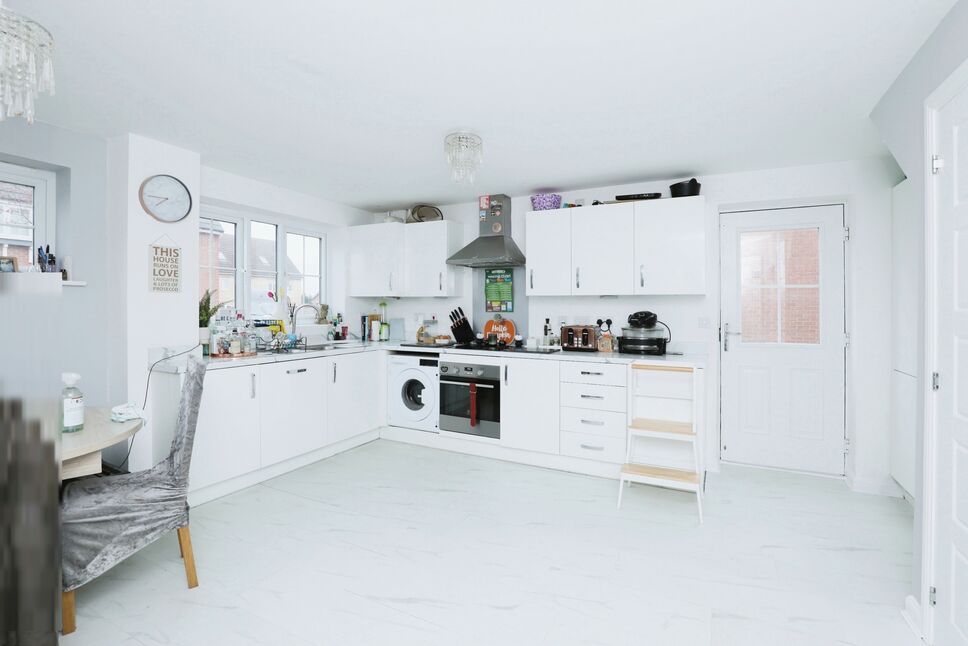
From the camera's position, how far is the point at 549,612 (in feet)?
6.52

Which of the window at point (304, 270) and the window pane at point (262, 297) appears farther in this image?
the window at point (304, 270)

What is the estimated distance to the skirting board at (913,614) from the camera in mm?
1841

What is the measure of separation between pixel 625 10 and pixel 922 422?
76.4 inches

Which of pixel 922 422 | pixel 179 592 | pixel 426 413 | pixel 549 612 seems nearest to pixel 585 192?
pixel 426 413

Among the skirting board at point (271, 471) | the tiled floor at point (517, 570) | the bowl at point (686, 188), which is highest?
the bowl at point (686, 188)

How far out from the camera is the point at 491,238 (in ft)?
14.0

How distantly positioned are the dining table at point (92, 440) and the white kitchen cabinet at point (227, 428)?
0.79 m

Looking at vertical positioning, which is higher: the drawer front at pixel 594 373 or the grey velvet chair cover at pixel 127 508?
the drawer front at pixel 594 373

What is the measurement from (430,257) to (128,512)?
122 inches

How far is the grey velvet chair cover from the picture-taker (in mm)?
1829

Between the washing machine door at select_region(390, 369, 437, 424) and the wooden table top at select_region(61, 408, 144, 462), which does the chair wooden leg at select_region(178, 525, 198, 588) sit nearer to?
the wooden table top at select_region(61, 408, 144, 462)

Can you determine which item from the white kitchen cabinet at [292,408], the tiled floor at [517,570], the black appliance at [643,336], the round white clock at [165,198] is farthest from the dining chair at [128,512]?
the black appliance at [643,336]

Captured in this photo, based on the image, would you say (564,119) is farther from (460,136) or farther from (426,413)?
(426,413)

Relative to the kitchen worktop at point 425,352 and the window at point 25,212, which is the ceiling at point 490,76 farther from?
the kitchen worktop at point 425,352
